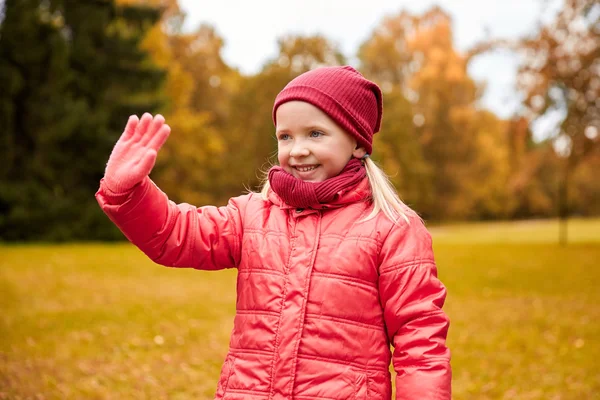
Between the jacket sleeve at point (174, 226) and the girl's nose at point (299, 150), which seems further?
the girl's nose at point (299, 150)

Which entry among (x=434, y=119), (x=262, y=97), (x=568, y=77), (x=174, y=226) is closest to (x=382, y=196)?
(x=174, y=226)

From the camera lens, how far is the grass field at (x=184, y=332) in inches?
204

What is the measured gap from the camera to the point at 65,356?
5918mm

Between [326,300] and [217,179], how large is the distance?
112ft

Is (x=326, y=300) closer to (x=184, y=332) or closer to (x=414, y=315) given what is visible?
(x=414, y=315)

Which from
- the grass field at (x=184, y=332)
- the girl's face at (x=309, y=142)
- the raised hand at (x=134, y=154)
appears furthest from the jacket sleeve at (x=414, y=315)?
the grass field at (x=184, y=332)

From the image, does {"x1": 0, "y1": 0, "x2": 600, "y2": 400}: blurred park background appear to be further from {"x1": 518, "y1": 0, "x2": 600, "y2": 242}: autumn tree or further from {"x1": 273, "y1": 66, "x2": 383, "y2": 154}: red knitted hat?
{"x1": 273, "y1": 66, "x2": 383, "y2": 154}: red knitted hat

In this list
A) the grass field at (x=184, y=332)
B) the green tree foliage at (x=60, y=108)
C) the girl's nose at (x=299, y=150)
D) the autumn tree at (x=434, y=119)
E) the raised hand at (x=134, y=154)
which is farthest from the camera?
the autumn tree at (x=434, y=119)

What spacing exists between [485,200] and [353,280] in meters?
46.3

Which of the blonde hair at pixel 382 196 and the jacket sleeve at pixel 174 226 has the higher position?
the blonde hair at pixel 382 196

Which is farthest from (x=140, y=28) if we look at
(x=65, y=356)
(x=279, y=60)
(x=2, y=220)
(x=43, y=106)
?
(x=65, y=356)

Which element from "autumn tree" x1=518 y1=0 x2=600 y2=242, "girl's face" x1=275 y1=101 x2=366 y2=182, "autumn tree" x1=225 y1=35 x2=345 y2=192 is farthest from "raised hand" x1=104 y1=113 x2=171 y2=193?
"autumn tree" x1=225 y1=35 x2=345 y2=192

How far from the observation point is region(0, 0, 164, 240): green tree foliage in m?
22.9

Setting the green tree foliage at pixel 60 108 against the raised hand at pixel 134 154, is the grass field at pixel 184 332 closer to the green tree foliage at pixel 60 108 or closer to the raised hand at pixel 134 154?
the raised hand at pixel 134 154
